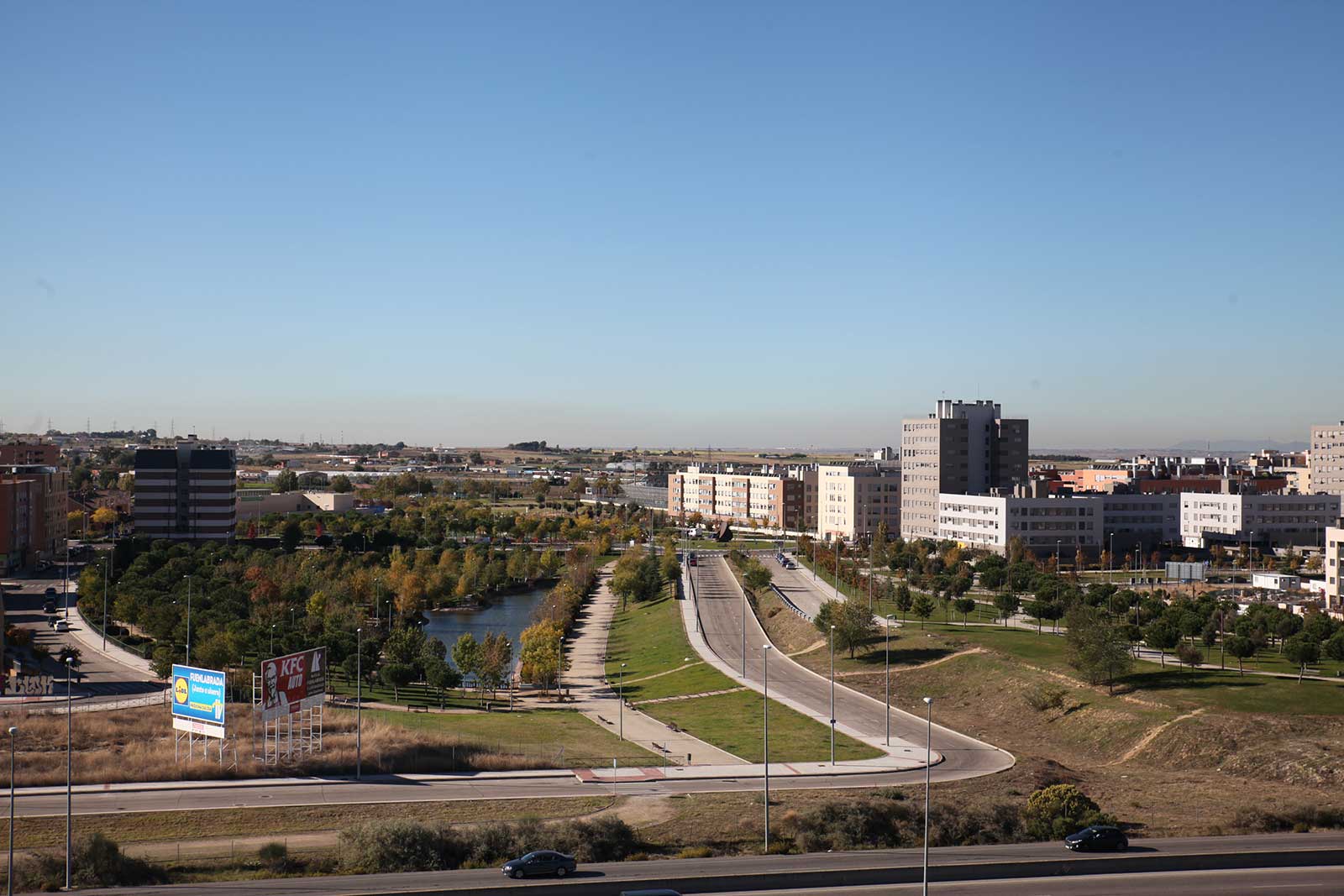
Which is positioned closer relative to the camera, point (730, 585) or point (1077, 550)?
point (730, 585)

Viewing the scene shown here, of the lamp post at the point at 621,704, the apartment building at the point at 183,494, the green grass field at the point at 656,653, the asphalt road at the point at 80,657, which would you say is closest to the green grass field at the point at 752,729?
the lamp post at the point at 621,704

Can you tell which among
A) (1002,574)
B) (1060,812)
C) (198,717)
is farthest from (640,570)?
(1060,812)

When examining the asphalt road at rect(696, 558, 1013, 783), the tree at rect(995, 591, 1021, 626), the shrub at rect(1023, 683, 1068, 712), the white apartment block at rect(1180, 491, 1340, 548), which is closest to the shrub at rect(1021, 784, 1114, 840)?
the asphalt road at rect(696, 558, 1013, 783)

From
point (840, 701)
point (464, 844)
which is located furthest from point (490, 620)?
point (464, 844)

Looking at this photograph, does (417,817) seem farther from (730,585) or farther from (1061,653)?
(730,585)

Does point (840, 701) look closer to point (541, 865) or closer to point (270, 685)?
point (270, 685)

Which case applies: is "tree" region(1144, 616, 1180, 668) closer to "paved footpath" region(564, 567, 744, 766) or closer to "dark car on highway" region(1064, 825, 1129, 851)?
"paved footpath" region(564, 567, 744, 766)
